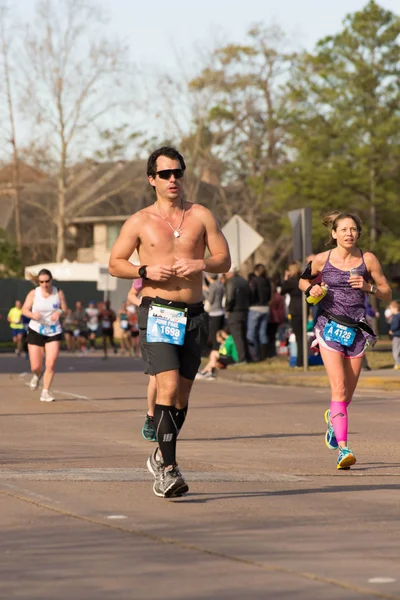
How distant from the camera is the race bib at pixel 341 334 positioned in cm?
1026

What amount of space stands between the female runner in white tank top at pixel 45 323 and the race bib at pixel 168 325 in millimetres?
9978

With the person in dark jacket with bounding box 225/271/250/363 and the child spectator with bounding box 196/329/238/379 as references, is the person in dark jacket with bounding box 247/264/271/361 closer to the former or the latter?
the person in dark jacket with bounding box 225/271/250/363

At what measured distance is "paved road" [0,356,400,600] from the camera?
5613 millimetres

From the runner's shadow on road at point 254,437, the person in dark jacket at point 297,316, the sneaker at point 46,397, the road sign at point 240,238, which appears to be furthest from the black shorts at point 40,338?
the road sign at point 240,238

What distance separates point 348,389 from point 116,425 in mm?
4451

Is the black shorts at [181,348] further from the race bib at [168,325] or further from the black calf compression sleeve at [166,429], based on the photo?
the black calf compression sleeve at [166,429]

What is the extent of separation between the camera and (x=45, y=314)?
60.7 ft

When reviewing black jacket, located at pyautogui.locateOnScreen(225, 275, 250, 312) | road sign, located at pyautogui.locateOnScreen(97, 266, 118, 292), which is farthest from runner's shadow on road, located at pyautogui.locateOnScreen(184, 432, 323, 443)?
road sign, located at pyautogui.locateOnScreen(97, 266, 118, 292)

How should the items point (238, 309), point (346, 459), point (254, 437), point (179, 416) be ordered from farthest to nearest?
point (238, 309), point (254, 437), point (346, 459), point (179, 416)

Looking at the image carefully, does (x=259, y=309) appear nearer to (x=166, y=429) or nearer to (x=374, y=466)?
(x=374, y=466)

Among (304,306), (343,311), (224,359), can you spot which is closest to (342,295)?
(343,311)

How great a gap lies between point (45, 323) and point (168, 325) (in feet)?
34.2

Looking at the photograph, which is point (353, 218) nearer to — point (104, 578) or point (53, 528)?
point (53, 528)

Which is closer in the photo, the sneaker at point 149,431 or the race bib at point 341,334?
→ the race bib at point 341,334
